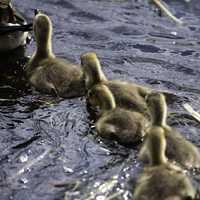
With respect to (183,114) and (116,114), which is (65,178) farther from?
(183,114)

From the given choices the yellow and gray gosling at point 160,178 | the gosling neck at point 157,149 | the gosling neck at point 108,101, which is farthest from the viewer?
the gosling neck at point 108,101

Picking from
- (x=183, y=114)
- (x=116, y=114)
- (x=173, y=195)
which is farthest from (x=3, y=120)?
(x=173, y=195)

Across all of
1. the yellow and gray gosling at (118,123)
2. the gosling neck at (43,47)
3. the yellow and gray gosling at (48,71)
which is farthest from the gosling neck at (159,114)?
the gosling neck at (43,47)

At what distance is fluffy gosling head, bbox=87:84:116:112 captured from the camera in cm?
427

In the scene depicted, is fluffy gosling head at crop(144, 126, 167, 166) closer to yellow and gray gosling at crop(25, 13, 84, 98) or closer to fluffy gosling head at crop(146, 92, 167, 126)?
fluffy gosling head at crop(146, 92, 167, 126)

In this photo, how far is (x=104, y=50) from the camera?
A: 19.0 ft

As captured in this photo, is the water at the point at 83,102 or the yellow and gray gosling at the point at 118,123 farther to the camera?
the yellow and gray gosling at the point at 118,123

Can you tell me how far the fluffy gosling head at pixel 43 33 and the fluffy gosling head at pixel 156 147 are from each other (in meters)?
1.67

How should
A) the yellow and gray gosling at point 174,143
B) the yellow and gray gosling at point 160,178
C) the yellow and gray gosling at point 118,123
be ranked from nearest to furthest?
the yellow and gray gosling at point 160,178 → the yellow and gray gosling at point 174,143 → the yellow and gray gosling at point 118,123

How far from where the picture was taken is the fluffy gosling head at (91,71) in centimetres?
457

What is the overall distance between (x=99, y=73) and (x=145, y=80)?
0.67 meters

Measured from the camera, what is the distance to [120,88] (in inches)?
176

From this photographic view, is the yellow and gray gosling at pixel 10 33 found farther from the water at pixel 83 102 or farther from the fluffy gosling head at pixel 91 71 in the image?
the fluffy gosling head at pixel 91 71

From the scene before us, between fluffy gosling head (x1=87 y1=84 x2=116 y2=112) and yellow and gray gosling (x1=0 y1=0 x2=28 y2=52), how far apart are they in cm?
118
